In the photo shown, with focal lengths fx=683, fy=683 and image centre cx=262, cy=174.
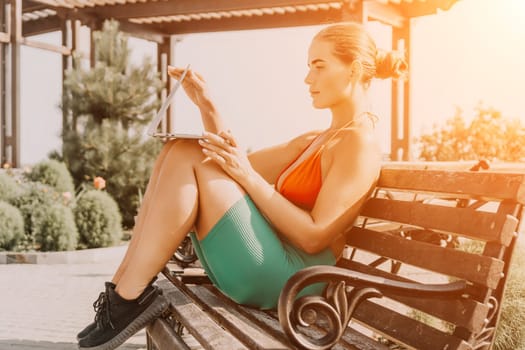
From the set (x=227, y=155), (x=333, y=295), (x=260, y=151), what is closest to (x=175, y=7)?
(x=260, y=151)

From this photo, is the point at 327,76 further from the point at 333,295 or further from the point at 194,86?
the point at 333,295

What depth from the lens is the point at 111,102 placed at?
9.64 m

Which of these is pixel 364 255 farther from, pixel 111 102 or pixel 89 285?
pixel 111 102

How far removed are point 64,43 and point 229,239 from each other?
951cm

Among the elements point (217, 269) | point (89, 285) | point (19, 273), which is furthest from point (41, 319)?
point (217, 269)

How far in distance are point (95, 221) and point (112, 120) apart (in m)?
2.54

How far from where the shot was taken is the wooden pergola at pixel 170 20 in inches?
379

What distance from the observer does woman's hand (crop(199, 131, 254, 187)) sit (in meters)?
2.19

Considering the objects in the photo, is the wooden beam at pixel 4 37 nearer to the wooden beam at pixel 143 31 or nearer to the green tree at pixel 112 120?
the green tree at pixel 112 120

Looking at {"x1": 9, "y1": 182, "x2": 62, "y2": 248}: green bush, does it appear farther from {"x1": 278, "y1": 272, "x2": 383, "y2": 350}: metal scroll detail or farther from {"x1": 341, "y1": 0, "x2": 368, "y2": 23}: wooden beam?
{"x1": 278, "y1": 272, "x2": 383, "y2": 350}: metal scroll detail

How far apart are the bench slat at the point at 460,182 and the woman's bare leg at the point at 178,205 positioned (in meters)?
0.56

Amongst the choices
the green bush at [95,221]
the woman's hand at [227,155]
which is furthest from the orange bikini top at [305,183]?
the green bush at [95,221]

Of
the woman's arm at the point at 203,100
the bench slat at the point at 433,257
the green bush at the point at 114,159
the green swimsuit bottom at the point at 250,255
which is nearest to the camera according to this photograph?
the bench slat at the point at 433,257

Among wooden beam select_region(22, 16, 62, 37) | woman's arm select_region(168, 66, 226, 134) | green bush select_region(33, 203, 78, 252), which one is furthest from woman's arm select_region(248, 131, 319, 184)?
wooden beam select_region(22, 16, 62, 37)
